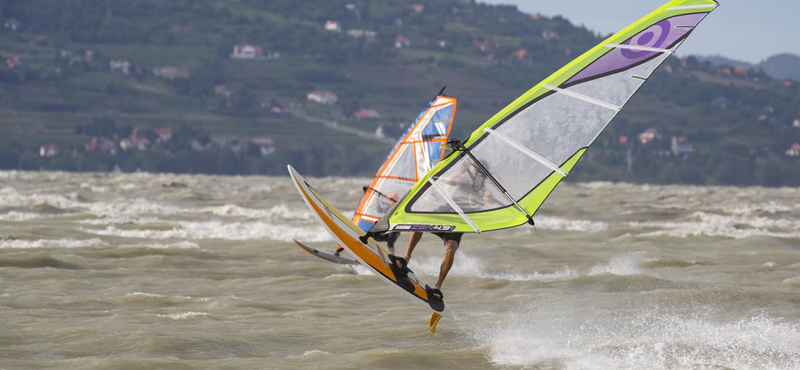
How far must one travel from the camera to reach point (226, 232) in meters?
19.2

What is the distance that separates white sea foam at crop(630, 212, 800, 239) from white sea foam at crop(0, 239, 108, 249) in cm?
1128

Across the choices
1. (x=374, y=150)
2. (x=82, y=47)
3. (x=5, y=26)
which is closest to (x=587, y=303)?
(x=374, y=150)

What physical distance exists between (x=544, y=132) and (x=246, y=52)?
192 metres

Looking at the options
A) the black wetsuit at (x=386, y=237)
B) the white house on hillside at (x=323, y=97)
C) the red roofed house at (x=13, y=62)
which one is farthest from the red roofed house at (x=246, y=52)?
the black wetsuit at (x=386, y=237)

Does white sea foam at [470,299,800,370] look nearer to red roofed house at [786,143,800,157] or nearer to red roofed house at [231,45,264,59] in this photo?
red roofed house at [786,143,800,157]

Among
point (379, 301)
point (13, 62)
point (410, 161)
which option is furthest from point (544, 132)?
point (13, 62)

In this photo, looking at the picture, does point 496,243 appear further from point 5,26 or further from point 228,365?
point 5,26

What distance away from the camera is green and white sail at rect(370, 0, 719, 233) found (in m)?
8.44

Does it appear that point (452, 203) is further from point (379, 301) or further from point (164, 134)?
point (164, 134)

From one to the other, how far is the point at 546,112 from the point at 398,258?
2012 millimetres

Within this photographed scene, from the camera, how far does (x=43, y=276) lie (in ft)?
41.0

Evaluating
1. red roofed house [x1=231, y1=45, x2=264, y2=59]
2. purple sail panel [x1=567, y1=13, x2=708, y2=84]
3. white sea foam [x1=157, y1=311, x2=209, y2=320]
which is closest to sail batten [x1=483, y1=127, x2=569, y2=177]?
purple sail panel [x1=567, y1=13, x2=708, y2=84]

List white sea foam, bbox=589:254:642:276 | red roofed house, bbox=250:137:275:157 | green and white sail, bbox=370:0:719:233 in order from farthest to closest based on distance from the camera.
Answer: red roofed house, bbox=250:137:275:157
white sea foam, bbox=589:254:642:276
green and white sail, bbox=370:0:719:233

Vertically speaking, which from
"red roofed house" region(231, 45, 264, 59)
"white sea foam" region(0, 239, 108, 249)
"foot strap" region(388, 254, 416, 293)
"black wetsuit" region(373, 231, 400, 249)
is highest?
"red roofed house" region(231, 45, 264, 59)
